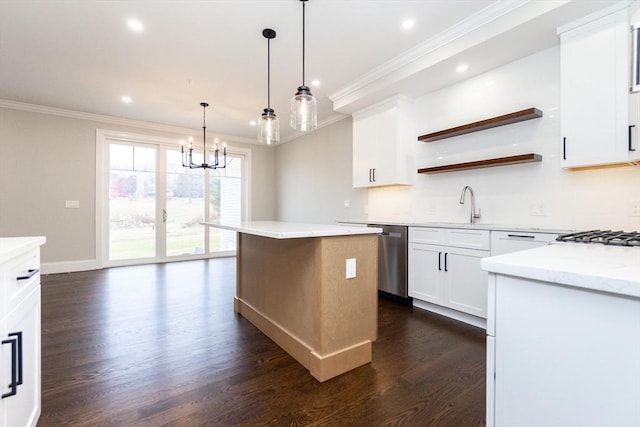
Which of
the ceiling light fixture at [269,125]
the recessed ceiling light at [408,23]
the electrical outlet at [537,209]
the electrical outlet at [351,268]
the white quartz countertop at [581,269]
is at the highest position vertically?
the recessed ceiling light at [408,23]

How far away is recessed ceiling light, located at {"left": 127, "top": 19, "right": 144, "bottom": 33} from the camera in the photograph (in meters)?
2.66

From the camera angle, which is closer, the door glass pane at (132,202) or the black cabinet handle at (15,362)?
the black cabinet handle at (15,362)

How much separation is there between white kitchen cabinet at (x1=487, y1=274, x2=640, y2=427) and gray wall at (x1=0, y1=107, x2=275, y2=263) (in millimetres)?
6404

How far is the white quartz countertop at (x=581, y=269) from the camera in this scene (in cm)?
66

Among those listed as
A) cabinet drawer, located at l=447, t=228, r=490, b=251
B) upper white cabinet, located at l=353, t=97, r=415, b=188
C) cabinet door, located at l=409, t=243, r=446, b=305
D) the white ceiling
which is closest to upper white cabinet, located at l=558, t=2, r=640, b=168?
the white ceiling

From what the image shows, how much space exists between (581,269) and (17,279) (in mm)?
1949

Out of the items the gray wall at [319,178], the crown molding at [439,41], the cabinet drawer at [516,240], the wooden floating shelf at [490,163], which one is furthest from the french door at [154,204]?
the cabinet drawer at [516,240]

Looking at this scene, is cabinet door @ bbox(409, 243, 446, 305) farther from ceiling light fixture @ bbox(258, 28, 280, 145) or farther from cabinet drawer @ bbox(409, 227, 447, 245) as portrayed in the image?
ceiling light fixture @ bbox(258, 28, 280, 145)

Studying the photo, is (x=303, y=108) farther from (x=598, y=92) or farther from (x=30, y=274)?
(x=598, y=92)

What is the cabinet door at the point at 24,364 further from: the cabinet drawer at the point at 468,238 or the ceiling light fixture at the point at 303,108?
the cabinet drawer at the point at 468,238

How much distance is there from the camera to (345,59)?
3.32m

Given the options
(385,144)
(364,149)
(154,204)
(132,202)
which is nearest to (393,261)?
(385,144)

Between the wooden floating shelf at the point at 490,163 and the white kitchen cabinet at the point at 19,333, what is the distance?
3493mm

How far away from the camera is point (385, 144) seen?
398cm
